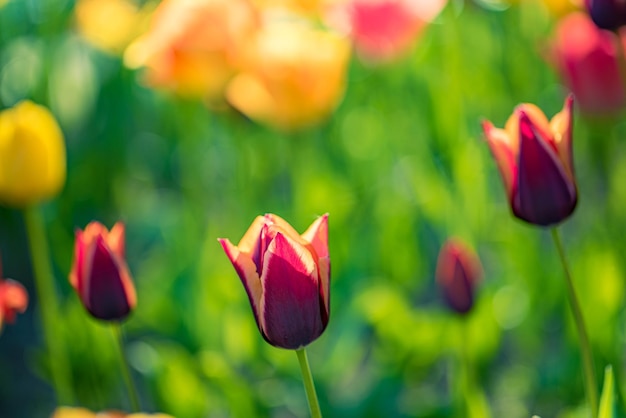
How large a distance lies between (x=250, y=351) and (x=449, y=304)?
Result: 530 mm

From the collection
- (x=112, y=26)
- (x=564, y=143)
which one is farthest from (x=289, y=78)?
(x=112, y=26)

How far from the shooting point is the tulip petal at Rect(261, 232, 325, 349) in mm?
714

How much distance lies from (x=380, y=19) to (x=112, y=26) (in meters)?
0.94

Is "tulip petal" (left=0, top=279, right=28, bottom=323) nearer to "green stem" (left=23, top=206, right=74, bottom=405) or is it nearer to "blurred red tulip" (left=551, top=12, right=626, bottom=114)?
"green stem" (left=23, top=206, right=74, bottom=405)

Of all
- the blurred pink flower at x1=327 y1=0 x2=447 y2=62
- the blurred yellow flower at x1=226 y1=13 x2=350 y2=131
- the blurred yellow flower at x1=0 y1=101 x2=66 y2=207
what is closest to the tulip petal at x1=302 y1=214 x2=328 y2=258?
the blurred yellow flower at x1=0 y1=101 x2=66 y2=207

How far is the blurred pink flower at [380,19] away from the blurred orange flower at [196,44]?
0.90 feet

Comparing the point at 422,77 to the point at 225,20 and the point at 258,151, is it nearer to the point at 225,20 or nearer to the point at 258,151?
the point at 258,151

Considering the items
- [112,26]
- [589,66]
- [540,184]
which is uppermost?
[540,184]

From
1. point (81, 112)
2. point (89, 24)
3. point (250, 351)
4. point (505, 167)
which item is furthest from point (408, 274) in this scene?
point (89, 24)

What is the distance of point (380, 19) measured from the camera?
186 cm

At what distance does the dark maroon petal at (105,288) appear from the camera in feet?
3.10

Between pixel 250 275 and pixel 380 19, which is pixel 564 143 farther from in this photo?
pixel 380 19

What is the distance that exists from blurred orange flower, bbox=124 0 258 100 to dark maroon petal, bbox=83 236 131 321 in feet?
2.21

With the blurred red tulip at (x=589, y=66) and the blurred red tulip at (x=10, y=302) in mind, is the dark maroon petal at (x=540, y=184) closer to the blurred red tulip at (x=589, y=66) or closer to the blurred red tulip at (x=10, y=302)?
the blurred red tulip at (x=10, y=302)
